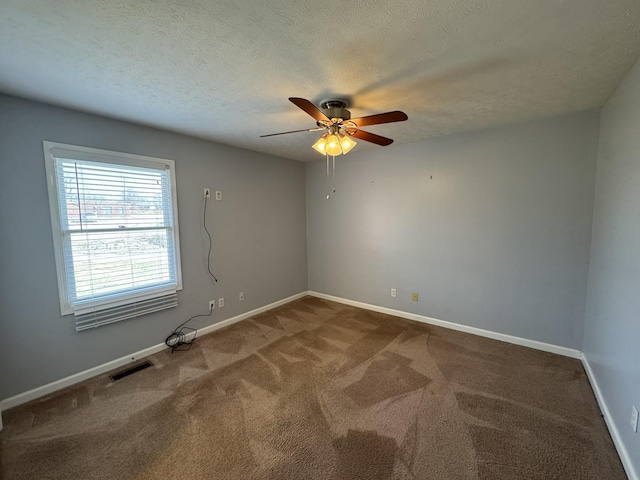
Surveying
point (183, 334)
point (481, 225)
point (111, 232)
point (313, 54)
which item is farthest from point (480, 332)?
point (111, 232)

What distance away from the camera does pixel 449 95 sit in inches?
81.8

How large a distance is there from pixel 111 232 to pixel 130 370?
53.2 inches

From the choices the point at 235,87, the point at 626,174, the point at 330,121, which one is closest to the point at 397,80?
the point at 330,121

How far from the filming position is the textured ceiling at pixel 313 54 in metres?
1.21

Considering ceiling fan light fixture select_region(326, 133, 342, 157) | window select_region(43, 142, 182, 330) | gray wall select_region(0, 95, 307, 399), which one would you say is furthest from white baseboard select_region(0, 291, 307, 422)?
ceiling fan light fixture select_region(326, 133, 342, 157)

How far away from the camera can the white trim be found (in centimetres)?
145

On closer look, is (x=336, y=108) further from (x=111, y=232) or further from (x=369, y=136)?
(x=111, y=232)

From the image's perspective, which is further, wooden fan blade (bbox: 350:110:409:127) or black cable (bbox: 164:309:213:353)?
black cable (bbox: 164:309:213:353)

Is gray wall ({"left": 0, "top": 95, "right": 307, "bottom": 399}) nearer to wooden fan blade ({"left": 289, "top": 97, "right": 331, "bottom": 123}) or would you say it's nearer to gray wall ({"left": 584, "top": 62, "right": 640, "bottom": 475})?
wooden fan blade ({"left": 289, "top": 97, "right": 331, "bottom": 123})

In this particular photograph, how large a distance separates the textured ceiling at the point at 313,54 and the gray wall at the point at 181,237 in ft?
0.96

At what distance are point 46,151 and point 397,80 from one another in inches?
111

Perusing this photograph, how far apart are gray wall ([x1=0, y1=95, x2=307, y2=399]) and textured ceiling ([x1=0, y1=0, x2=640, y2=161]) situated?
0.96 feet

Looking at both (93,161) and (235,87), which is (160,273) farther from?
(235,87)

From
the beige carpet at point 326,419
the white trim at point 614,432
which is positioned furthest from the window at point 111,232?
the white trim at point 614,432
